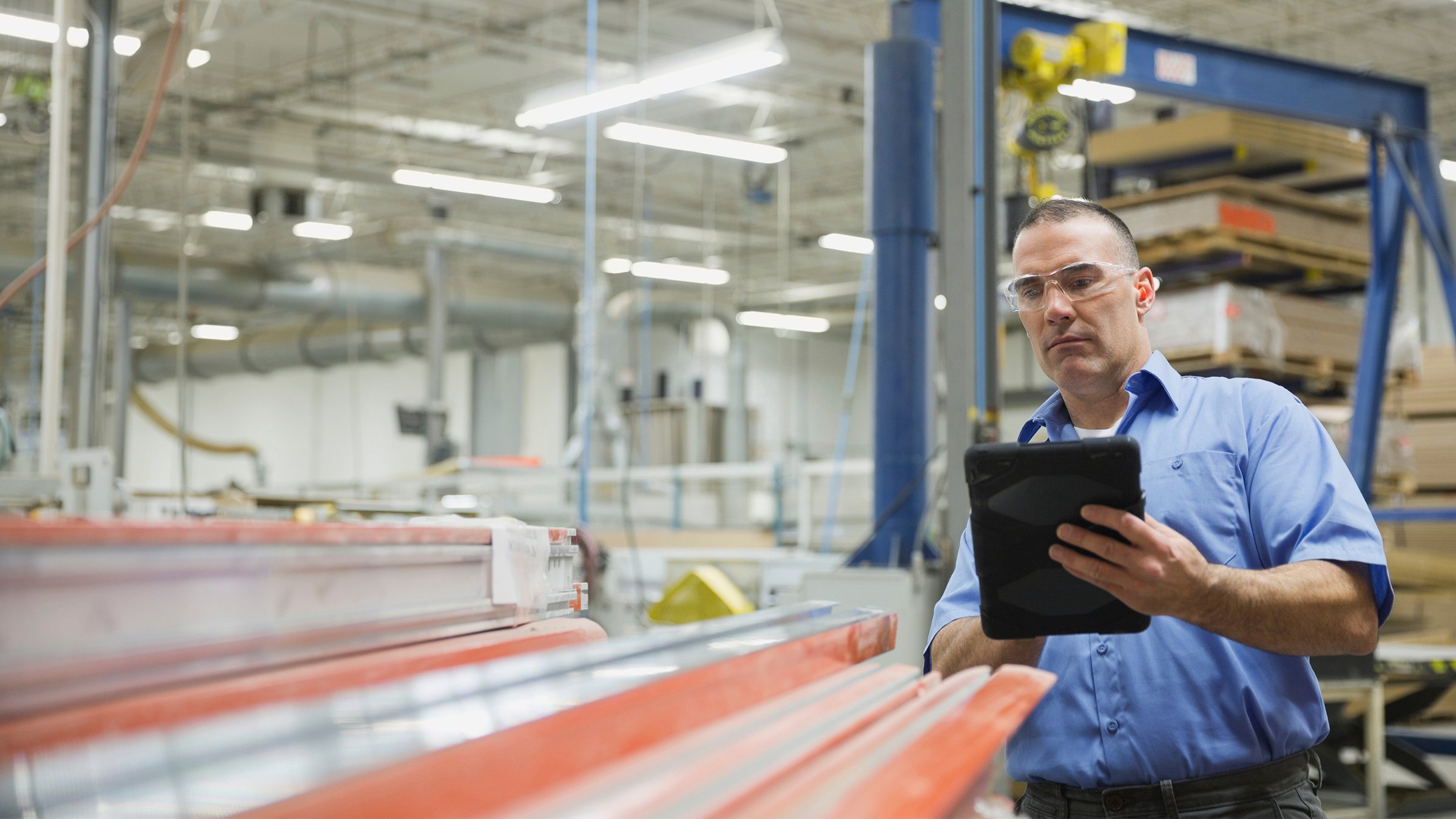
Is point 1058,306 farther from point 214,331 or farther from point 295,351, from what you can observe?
point 214,331

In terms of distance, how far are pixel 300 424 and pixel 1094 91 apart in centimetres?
1921

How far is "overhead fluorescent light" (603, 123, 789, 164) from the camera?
30.3 ft

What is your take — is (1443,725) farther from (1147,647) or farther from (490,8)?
(490,8)

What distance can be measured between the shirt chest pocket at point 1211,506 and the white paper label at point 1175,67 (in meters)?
4.26

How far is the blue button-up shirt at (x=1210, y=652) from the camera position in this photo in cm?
179

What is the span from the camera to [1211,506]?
186cm

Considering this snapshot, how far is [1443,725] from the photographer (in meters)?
7.96

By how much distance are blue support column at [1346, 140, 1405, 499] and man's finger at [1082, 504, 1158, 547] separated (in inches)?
208

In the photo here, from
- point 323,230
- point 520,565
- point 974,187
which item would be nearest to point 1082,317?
point 520,565

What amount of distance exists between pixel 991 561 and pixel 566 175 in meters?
16.5

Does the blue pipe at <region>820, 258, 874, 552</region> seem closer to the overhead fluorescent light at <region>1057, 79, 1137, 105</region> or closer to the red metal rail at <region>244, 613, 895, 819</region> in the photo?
the overhead fluorescent light at <region>1057, 79, 1137, 105</region>

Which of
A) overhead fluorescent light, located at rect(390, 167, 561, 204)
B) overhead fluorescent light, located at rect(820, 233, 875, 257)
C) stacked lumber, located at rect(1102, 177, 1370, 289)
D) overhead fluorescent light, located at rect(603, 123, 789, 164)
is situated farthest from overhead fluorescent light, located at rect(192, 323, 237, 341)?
stacked lumber, located at rect(1102, 177, 1370, 289)

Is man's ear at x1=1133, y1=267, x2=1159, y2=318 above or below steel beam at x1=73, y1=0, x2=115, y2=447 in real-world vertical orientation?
below

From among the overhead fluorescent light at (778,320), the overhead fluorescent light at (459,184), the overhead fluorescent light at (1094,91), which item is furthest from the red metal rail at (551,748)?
the overhead fluorescent light at (778,320)
